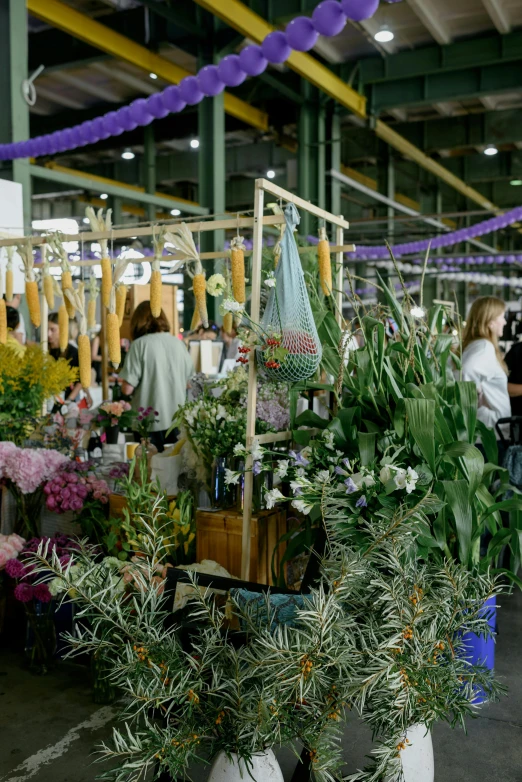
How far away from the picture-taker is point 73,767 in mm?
2107

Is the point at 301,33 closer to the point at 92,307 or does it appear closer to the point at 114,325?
the point at 92,307

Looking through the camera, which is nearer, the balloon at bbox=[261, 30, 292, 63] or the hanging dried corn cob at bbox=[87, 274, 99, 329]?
the hanging dried corn cob at bbox=[87, 274, 99, 329]

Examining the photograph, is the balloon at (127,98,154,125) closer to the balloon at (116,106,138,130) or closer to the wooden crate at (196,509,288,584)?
the balloon at (116,106,138,130)

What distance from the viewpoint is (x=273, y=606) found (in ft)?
5.48

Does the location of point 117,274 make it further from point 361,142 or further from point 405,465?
point 361,142

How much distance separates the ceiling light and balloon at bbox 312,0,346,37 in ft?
11.4

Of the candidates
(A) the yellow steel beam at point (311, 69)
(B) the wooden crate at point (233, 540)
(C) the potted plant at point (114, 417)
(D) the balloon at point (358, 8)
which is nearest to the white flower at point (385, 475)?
(B) the wooden crate at point (233, 540)

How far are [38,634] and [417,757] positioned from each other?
161 centimetres

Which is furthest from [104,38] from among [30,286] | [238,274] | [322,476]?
[322,476]

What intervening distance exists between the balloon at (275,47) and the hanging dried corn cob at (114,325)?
228cm

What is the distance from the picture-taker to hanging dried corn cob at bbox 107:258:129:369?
2652mm

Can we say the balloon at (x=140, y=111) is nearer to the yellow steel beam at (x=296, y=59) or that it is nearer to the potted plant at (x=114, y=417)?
the yellow steel beam at (x=296, y=59)

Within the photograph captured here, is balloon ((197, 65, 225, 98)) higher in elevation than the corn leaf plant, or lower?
higher

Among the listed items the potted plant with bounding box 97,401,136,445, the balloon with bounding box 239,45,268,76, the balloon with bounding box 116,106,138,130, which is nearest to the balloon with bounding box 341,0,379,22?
the balloon with bounding box 239,45,268,76
